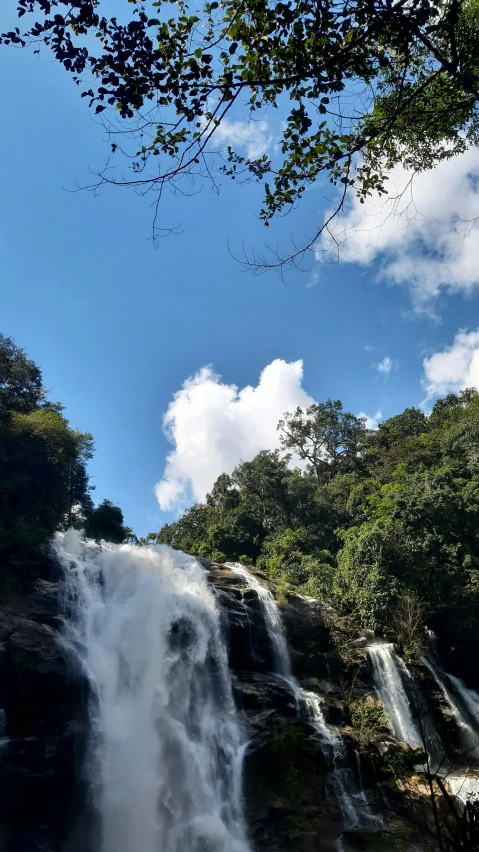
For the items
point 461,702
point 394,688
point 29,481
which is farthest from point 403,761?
point 29,481

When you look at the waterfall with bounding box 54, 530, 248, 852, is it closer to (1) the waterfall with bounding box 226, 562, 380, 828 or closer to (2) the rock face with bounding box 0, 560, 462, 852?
(2) the rock face with bounding box 0, 560, 462, 852

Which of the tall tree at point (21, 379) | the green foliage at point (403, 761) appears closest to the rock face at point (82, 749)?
the green foliage at point (403, 761)

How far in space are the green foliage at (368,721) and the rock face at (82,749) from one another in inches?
10.5

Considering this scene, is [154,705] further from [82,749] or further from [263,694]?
[263,694]

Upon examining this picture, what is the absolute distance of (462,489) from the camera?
24.2 meters

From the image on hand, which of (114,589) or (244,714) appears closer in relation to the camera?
(244,714)

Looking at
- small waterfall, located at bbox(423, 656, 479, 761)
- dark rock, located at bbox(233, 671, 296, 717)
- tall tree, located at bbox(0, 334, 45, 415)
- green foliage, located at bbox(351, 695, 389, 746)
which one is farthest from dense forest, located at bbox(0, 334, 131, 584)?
small waterfall, located at bbox(423, 656, 479, 761)

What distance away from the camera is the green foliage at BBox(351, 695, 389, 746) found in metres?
15.2

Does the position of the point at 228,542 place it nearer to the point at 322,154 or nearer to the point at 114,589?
the point at 114,589

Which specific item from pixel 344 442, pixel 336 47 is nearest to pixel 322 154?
pixel 336 47

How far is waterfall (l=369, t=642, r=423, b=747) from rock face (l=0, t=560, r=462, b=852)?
0.70m

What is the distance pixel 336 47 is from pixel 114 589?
18.5 metres

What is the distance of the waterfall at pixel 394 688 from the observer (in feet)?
55.1

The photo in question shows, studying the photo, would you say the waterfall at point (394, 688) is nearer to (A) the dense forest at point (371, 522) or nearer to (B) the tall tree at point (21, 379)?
(A) the dense forest at point (371, 522)
